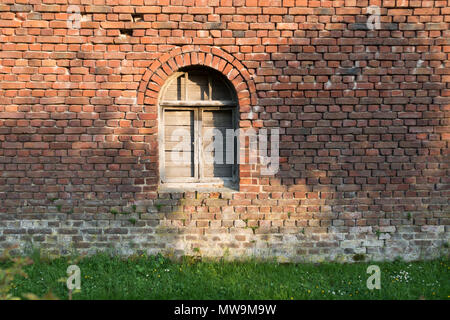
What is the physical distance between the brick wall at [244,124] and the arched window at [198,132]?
0.25 m

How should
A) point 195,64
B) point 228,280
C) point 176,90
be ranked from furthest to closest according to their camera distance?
point 176,90, point 195,64, point 228,280

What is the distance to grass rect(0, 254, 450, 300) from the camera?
10.3 feet

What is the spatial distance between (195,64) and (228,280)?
2.77 m

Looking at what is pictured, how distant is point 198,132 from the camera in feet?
13.1

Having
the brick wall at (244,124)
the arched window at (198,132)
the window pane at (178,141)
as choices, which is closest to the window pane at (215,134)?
the arched window at (198,132)

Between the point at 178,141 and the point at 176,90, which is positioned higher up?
the point at 176,90

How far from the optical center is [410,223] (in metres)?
3.81

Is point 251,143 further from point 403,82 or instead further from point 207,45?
point 403,82

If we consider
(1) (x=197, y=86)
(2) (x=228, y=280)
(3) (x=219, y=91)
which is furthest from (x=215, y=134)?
(2) (x=228, y=280)

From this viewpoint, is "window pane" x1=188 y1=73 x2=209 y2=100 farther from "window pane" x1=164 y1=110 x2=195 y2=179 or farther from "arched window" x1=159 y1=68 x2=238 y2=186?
"window pane" x1=164 y1=110 x2=195 y2=179

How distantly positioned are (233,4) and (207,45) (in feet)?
2.09

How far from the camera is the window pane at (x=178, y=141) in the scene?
3990mm

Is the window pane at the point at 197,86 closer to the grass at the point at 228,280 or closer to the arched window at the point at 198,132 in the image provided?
the arched window at the point at 198,132

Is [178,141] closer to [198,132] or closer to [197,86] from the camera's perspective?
[198,132]
